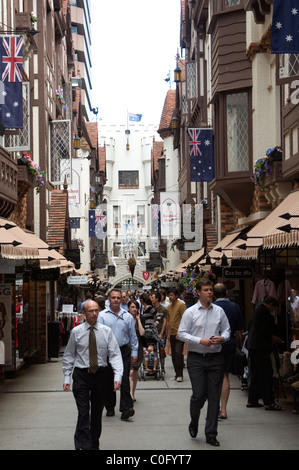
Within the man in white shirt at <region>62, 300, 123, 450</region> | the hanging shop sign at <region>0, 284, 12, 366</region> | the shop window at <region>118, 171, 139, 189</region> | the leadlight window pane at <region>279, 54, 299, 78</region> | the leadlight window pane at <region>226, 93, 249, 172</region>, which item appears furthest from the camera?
the shop window at <region>118, 171, 139, 189</region>

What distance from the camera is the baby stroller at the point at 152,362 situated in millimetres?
16625

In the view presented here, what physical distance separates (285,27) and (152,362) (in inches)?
326

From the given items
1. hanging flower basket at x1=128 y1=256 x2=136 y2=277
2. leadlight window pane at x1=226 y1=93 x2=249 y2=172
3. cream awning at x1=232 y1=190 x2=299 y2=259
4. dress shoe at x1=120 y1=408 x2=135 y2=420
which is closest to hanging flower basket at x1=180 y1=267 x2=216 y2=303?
leadlight window pane at x1=226 y1=93 x2=249 y2=172

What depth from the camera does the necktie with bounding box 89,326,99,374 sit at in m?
8.35

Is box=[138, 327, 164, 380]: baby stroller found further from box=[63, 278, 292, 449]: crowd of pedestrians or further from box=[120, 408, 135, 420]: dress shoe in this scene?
box=[120, 408, 135, 420]: dress shoe

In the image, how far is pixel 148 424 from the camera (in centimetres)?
1080

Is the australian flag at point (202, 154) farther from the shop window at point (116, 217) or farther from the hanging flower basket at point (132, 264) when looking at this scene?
the shop window at point (116, 217)

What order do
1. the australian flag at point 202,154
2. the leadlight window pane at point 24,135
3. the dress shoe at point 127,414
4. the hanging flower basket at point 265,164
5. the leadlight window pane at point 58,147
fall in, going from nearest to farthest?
the dress shoe at point 127,414 < the hanging flower basket at point 265,164 < the leadlight window pane at point 24,135 < the australian flag at point 202,154 < the leadlight window pane at point 58,147

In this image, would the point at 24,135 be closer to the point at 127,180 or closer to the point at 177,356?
the point at 177,356

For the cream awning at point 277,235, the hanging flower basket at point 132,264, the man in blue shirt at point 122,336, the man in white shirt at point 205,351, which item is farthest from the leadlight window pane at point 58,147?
the hanging flower basket at point 132,264

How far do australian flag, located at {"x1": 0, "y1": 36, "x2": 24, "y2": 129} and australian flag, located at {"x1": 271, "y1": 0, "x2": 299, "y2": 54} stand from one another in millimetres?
6035

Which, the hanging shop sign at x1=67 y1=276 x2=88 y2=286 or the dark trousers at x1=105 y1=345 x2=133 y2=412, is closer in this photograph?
the dark trousers at x1=105 y1=345 x2=133 y2=412

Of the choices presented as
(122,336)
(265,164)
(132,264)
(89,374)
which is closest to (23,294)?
(265,164)

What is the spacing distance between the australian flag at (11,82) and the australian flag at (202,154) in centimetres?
875
